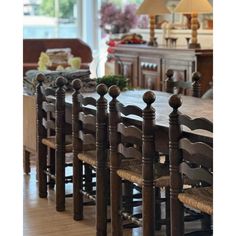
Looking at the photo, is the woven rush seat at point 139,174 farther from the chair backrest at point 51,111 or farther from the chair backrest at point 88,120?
the chair backrest at point 51,111

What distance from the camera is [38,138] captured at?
486 centimetres

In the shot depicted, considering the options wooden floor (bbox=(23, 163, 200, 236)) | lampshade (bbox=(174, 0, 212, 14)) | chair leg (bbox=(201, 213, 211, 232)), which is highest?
lampshade (bbox=(174, 0, 212, 14))

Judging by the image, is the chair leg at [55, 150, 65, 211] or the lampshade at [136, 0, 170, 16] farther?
the lampshade at [136, 0, 170, 16]

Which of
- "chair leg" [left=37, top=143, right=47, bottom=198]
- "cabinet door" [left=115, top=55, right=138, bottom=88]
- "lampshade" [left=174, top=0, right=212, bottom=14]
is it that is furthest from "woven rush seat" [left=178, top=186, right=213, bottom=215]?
"cabinet door" [left=115, top=55, right=138, bottom=88]

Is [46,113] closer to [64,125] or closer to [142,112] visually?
[64,125]

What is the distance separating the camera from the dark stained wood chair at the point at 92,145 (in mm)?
3617

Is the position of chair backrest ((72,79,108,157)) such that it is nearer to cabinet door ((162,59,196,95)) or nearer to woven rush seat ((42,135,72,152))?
woven rush seat ((42,135,72,152))

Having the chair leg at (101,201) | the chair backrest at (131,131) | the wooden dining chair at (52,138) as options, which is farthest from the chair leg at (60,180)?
the chair backrest at (131,131)

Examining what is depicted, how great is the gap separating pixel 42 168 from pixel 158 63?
281cm

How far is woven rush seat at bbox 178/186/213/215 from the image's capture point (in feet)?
8.55

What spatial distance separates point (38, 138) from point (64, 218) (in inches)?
36.3

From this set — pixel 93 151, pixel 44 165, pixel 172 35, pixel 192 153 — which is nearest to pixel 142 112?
pixel 192 153

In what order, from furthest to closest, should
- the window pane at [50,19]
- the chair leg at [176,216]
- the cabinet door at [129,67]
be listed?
the window pane at [50,19]
the cabinet door at [129,67]
the chair leg at [176,216]

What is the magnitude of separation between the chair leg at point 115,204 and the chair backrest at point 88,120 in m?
0.26
